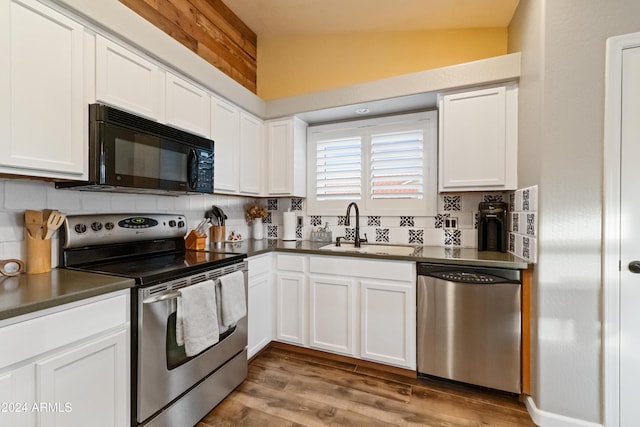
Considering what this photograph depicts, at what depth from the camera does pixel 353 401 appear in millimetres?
1809

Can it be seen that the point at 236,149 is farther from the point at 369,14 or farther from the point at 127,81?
the point at 369,14

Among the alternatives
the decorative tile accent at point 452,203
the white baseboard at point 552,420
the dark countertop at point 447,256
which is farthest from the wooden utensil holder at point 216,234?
the white baseboard at point 552,420

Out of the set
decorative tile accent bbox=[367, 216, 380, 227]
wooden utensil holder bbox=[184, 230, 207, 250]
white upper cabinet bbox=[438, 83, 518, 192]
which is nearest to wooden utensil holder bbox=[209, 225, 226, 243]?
wooden utensil holder bbox=[184, 230, 207, 250]

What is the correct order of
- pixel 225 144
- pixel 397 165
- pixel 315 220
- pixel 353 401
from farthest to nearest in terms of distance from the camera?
pixel 315 220 < pixel 397 165 < pixel 225 144 < pixel 353 401

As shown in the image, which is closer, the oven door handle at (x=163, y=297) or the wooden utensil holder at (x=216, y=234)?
the oven door handle at (x=163, y=297)

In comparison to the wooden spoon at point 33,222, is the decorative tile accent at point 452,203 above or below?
above

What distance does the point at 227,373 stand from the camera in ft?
5.91

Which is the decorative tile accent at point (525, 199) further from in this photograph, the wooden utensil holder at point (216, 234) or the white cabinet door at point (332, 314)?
the wooden utensil holder at point (216, 234)

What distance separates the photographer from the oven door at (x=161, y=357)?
4.25ft

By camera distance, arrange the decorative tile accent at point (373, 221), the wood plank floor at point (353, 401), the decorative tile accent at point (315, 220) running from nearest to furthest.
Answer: the wood plank floor at point (353, 401), the decorative tile accent at point (373, 221), the decorative tile accent at point (315, 220)

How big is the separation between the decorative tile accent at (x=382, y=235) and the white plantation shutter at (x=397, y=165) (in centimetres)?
31

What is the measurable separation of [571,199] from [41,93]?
2663 mm

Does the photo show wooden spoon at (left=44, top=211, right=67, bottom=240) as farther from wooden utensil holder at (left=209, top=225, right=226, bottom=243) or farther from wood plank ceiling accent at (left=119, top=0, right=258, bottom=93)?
wood plank ceiling accent at (left=119, top=0, right=258, bottom=93)

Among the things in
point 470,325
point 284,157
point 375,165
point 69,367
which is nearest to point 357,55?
point 375,165
